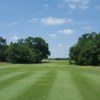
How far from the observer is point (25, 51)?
143 meters

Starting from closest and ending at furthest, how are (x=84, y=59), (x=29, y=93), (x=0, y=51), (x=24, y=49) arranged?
(x=29, y=93), (x=84, y=59), (x=24, y=49), (x=0, y=51)

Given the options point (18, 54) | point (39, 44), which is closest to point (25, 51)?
point (18, 54)

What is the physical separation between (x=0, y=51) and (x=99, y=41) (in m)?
54.6

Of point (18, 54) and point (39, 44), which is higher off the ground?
point (39, 44)

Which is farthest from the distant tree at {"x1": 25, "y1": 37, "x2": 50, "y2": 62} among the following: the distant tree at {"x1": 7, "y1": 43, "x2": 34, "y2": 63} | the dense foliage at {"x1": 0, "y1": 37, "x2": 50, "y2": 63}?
the distant tree at {"x1": 7, "y1": 43, "x2": 34, "y2": 63}

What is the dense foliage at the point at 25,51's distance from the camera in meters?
141

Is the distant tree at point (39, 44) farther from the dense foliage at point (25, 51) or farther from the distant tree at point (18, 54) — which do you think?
the distant tree at point (18, 54)

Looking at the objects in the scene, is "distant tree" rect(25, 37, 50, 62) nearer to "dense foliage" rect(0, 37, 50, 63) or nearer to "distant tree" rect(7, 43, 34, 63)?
"dense foliage" rect(0, 37, 50, 63)

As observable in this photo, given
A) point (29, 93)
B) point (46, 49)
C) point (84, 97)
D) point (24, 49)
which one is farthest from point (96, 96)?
point (46, 49)

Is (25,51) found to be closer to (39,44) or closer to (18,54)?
(18,54)

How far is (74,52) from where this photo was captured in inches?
5305

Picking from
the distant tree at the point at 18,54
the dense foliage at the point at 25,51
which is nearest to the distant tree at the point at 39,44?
the dense foliage at the point at 25,51

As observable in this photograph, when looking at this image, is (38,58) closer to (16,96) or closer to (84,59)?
(84,59)

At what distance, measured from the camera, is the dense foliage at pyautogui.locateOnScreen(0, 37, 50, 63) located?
14135 cm
